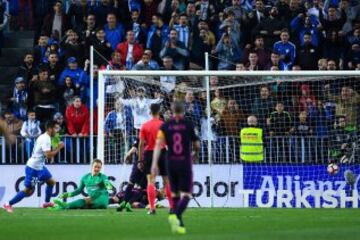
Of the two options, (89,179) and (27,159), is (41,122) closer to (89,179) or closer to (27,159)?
(27,159)

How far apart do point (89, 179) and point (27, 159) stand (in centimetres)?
328

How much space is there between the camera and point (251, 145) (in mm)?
29203

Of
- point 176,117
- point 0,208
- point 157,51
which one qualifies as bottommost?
point 0,208

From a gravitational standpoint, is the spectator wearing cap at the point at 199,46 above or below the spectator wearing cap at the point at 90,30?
below

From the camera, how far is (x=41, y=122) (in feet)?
101

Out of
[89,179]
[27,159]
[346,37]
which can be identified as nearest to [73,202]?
[89,179]

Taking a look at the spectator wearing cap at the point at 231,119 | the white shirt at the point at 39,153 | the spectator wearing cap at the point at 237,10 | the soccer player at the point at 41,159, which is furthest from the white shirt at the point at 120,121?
the spectator wearing cap at the point at 237,10

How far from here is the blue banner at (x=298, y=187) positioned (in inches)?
1144

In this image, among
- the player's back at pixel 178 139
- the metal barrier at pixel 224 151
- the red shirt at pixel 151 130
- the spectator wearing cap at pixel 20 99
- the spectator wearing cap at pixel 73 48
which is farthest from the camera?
the spectator wearing cap at pixel 73 48

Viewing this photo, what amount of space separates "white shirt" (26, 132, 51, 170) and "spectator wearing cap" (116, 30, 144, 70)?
16.7ft

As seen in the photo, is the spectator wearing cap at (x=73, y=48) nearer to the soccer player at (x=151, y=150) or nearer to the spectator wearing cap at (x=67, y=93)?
the spectator wearing cap at (x=67, y=93)

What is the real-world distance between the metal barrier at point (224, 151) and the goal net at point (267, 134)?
0.02 metres

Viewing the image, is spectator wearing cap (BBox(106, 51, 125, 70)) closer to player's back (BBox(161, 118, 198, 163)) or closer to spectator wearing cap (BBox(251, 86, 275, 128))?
spectator wearing cap (BBox(251, 86, 275, 128))

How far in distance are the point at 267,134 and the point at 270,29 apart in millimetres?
4006
